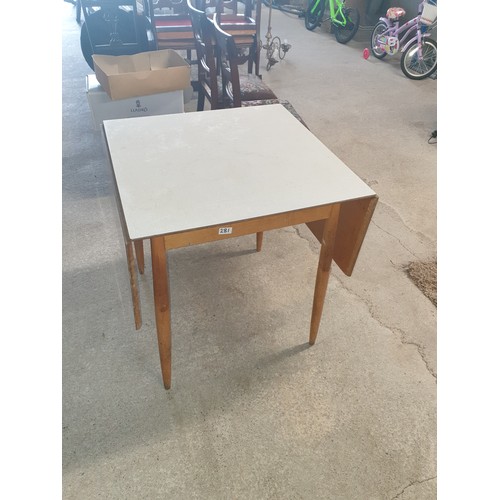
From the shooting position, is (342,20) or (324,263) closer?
(324,263)

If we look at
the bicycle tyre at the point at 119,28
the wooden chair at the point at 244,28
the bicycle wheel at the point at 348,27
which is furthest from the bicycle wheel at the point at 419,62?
the bicycle tyre at the point at 119,28

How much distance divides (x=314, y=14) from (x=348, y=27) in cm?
74

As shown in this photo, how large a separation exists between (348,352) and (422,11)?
4231 millimetres

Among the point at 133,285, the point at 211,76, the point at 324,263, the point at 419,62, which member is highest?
the point at 211,76

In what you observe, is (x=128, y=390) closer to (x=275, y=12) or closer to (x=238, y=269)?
(x=238, y=269)

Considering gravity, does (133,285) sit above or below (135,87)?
below

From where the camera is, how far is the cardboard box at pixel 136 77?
7.14ft

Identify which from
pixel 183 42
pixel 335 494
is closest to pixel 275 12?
pixel 183 42

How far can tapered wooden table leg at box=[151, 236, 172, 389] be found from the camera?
3.38 feet

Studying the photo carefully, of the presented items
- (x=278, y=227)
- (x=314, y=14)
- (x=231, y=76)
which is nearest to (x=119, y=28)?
(x=231, y=76)

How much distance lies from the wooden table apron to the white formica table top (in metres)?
0.03

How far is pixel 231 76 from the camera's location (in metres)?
2.16

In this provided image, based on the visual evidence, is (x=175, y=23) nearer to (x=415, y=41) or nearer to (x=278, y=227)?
(x=415, y=41)

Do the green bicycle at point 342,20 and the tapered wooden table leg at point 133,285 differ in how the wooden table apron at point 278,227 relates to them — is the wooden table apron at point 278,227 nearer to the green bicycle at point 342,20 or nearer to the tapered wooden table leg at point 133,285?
the tapered wooden table leg at point 133,285
